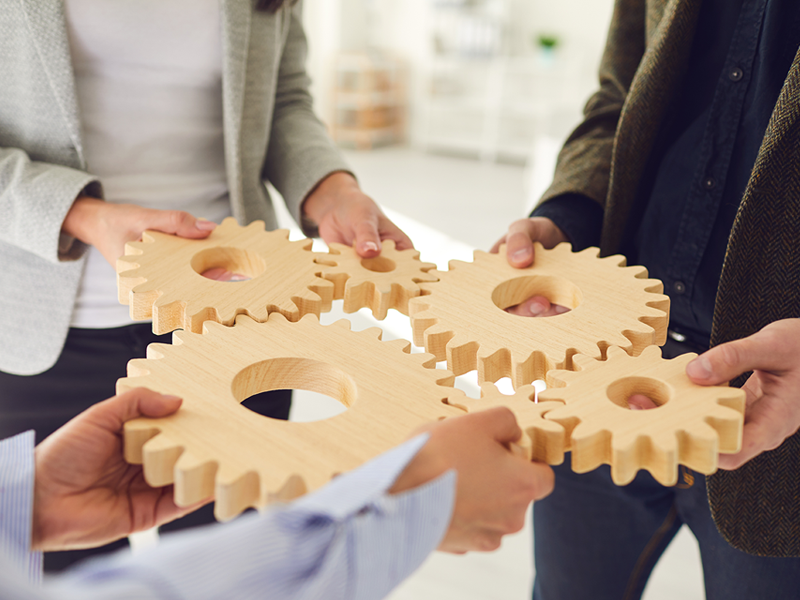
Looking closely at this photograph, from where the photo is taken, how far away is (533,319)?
0.82 meters

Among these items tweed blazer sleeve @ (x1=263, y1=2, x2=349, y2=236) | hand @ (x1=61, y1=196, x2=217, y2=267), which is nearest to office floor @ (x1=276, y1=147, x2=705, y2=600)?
tweed blazer sleeve @ (x1=263, y1=2, x2=349, y2=236)

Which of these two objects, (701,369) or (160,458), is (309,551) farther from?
(701,369)

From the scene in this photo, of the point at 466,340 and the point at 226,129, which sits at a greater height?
the point at 226,129

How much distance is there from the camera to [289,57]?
129 cm

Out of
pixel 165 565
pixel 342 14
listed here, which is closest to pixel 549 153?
pixel 165 565

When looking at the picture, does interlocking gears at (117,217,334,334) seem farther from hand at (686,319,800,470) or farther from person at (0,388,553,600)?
hand at (686,319,800,470)

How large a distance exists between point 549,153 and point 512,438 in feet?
9.56

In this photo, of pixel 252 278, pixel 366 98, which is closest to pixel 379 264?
pixel 252 278

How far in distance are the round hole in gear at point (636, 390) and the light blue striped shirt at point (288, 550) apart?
0.26 meters

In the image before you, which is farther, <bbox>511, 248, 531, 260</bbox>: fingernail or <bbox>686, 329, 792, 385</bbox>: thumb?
<bbox>511, 248, 531, 260</bbox>: fingernail

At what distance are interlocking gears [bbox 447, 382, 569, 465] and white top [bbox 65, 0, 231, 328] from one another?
697mm

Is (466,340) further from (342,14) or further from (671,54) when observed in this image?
(342,14)

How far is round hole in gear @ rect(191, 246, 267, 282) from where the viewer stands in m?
0.94

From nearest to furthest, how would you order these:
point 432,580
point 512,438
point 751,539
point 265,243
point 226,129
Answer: point 512,438 → point 751,539 → point 265,243 → point 226,129 → point 432,580
